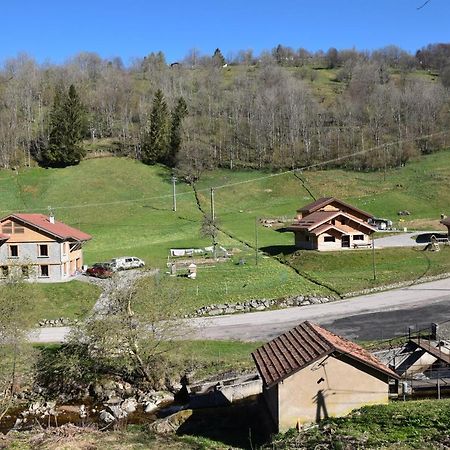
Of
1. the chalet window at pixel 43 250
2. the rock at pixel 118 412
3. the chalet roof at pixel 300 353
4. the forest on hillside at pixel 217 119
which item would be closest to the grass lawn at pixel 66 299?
the chalet window at pixel 43 250

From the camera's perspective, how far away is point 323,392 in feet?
64.0

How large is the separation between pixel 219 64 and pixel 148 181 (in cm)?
10438

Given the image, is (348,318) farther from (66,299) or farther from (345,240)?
(345,240)

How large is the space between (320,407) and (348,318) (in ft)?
52.5

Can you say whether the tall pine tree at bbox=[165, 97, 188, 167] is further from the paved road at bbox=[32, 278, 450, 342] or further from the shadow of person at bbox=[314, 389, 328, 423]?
the shadow of person at bbox=[314, 389, 328, 423]

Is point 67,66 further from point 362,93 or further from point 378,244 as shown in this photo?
point 378,244

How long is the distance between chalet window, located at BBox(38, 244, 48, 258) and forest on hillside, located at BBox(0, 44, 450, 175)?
47.2 meters

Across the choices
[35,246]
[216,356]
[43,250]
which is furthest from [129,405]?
[35,246]

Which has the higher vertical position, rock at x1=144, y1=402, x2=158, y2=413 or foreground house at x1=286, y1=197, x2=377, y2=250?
foreground house at x1=286, y1=197, x2=377, y2=250

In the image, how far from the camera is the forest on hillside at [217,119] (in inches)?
3846

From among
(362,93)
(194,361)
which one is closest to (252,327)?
(194,361)

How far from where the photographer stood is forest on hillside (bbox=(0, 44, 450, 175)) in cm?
9769

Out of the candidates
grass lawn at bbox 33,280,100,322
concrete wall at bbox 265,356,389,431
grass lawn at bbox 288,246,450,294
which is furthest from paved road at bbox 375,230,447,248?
concrete wall at bbox 265,356,389,431

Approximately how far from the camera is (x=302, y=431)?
18.6 metres
